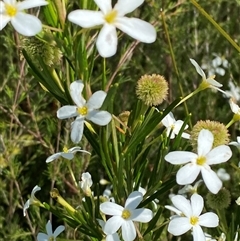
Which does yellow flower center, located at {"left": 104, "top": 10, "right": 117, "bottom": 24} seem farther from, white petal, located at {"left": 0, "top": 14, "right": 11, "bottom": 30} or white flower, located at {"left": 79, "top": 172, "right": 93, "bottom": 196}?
white flower, located at {"left": 79, "top": 172, "right": 93, "bottom": 196}

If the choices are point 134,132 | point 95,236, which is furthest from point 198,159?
point 95,236

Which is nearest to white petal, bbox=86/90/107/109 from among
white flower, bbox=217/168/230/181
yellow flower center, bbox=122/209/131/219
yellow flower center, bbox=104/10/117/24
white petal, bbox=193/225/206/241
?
yellow flower center, bbox=104/10/117/24

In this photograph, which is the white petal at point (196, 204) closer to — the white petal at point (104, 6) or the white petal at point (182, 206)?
the white petal at point (182, 206)

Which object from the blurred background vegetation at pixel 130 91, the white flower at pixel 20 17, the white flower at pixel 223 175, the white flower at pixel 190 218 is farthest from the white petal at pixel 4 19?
the white flower at pixel 223 175

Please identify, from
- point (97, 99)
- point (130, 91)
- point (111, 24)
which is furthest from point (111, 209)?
point (130, 91)

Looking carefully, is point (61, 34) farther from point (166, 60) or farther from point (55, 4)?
point (166, 60)

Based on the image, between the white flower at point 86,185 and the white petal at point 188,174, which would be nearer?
the white petal at point 188,174

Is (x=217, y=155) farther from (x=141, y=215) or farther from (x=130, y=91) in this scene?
(x=130, y=91)
